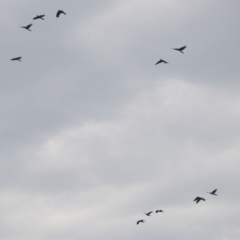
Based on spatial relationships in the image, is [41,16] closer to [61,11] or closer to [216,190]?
[61,11]

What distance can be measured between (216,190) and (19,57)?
39937mm

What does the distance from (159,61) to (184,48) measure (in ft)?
17.5

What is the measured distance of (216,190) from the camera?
120 metres

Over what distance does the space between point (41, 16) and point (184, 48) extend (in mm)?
23870

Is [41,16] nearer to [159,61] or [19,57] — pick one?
[19,57]

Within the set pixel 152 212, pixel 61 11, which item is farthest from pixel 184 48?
pixel 152 212

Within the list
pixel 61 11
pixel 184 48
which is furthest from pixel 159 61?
pixel 61 11

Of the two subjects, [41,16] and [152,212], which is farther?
[152,212]

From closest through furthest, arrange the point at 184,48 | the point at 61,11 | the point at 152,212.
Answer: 1. the point at 61,11
2. the point at 184,48
3. the point at 152,212

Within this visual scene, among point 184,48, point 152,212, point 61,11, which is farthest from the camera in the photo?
point 152,212

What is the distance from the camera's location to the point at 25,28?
117 meters

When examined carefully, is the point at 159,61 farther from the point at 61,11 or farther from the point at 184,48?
the point at 61,11

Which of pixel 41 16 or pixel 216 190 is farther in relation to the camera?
pixel 216 190

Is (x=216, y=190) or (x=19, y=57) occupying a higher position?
(x=19, y=57)
